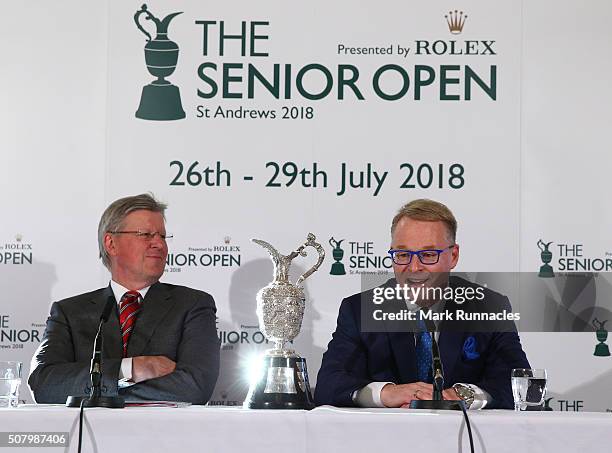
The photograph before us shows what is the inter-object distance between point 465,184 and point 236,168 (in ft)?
3.73

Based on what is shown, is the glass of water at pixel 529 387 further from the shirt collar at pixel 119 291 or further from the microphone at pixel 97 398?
the shirt collar at pixel 119 291

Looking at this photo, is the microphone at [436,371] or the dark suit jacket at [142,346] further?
the dark suit jacket at [142,346]

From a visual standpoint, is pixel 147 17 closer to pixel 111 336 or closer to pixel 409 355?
pixel 111 336

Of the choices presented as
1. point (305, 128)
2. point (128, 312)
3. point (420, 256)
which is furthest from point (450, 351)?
point (305, 128)

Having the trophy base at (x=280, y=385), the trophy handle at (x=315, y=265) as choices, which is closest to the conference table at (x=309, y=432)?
the trophy base at (x=280, y=385)

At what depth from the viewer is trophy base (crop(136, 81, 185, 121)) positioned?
486 cm

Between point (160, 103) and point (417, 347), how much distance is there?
1879mm

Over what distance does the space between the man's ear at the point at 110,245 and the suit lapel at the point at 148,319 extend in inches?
14.5

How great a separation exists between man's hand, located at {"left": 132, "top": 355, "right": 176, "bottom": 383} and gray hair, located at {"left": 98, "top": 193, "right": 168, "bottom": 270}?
962 mm

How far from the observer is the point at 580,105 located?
191 inches

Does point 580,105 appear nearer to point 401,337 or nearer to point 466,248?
point 466,248

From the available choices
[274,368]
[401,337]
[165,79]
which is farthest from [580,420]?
[165,79]

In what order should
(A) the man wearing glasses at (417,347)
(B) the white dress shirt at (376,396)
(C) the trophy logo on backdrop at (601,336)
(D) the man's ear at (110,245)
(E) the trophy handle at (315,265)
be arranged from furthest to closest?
1. (C) the trophy logo on backdrop at (601,336)
2. (D) the man's ear at (110,245)
3. (A) the man wearing glasses at (417,347)
4. (B) the white dress shirt at (376,396)
5. (E) the trophy handle at (315,265)

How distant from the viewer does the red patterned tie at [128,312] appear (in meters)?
4.16
